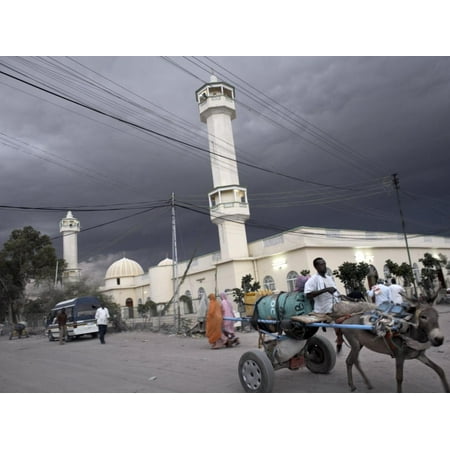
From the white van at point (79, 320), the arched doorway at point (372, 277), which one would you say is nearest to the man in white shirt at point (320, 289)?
the white van at point (79, 320)

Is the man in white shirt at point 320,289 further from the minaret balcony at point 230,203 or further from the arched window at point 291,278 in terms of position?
the minaret balcony at point 230,203

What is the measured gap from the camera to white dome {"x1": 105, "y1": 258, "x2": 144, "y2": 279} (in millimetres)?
50034

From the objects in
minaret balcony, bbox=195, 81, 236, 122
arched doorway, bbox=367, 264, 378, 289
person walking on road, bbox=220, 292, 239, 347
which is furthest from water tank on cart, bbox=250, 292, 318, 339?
minaret balcony, bbox=195, 81, 236, 122

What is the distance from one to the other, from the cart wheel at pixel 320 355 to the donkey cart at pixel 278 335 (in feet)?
2.01

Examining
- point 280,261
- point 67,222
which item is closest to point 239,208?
point 280,261

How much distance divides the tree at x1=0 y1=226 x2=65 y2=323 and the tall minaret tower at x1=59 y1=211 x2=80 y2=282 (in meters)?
6.09

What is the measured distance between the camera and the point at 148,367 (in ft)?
25.4

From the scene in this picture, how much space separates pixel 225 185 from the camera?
94.4 ft

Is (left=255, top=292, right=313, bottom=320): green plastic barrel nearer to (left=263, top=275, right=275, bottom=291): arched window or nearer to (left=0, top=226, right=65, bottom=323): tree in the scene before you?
(left=263, top=275, right=275, bottom=291): arched window

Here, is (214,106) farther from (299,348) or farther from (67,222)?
(67,222)

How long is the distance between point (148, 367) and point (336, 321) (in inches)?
183

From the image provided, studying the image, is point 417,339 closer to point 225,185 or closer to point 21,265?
point 225,185

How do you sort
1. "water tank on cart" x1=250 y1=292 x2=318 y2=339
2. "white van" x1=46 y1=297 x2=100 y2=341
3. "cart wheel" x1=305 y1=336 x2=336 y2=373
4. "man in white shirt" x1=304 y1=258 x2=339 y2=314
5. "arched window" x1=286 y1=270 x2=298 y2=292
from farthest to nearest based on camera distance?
"arched window" x1=286 y1=270 x2=298 y2=292 → "white van" x1=46 y1=297 x2=100 y2=341 → "cart wheel" x1=305 y1=336 x2=336 y2=373 → "man in white shirt" x1=304 y1=258 x2=339 y2=314 → "water tank on cart" x1=250 y1=292 x2=318 y2=339

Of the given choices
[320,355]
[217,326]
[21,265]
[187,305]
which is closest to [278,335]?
[320,355]
